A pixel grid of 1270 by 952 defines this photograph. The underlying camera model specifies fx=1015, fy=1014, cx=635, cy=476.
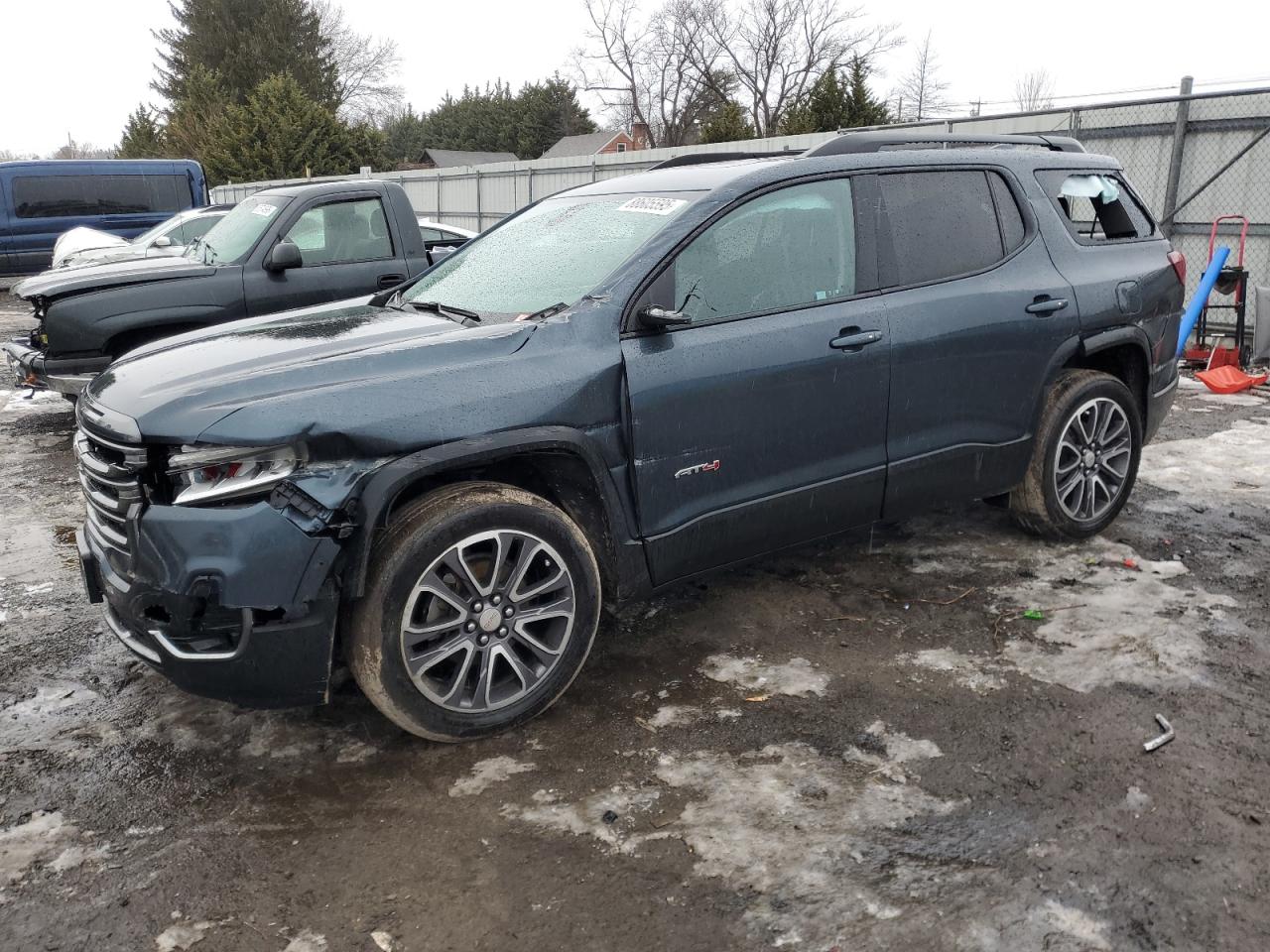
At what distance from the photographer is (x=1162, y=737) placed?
127 inches

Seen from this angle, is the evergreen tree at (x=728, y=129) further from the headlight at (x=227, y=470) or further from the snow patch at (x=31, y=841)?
the snow patch at (x=31, y=841)

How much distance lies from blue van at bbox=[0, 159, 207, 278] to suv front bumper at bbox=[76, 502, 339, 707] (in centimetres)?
1501

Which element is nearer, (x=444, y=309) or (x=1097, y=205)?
(x=444, y=309)

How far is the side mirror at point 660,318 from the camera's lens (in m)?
3.36

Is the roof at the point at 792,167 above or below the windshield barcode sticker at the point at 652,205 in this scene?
above

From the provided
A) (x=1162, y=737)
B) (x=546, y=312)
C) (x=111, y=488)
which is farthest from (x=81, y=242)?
(x=1162, y=737)

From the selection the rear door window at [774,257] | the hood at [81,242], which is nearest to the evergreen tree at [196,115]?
the hood at [81,242]

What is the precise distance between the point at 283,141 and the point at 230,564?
34827mm

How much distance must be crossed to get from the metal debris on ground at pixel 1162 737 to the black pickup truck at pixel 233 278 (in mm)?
5212

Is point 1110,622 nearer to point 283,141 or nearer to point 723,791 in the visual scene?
point 723,791

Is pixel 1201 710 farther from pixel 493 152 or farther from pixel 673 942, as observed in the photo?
pixel 493 152

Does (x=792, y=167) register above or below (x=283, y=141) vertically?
below

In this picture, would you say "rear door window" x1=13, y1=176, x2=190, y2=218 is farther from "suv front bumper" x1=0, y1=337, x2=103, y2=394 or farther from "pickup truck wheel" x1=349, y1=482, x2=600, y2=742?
"pickup truck wheel" x1=349, y1=482, x2=600, y2=742

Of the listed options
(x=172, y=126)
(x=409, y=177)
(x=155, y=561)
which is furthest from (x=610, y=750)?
(x=172, y=126)
